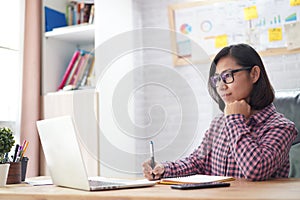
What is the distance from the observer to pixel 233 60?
5.75 feet

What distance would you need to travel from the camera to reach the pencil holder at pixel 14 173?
155cm

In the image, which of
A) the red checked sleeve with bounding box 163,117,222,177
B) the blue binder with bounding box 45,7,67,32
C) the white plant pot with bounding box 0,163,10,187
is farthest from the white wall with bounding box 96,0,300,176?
the white plant pot with bounding box 0,163,10,187

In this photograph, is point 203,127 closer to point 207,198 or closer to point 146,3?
point 146,3

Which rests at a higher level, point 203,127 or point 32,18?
point 32,18

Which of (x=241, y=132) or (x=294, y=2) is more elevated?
(x=294, y=2)

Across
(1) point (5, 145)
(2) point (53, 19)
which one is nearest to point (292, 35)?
(2) point (53, 19)

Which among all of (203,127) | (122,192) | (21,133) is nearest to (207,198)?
(122,192)

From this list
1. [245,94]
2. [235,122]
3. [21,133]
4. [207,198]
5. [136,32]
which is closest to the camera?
[207,198]

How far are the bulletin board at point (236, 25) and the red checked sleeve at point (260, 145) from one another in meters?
1.07

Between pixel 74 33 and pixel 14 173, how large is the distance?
1.58 metres

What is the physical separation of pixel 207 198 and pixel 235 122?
0.70 metres

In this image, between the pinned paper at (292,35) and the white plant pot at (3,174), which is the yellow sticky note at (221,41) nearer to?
the pinned paper at (292,35)

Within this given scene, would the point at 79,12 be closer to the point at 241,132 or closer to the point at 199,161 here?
the point at 199,161

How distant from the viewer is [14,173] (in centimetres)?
156
